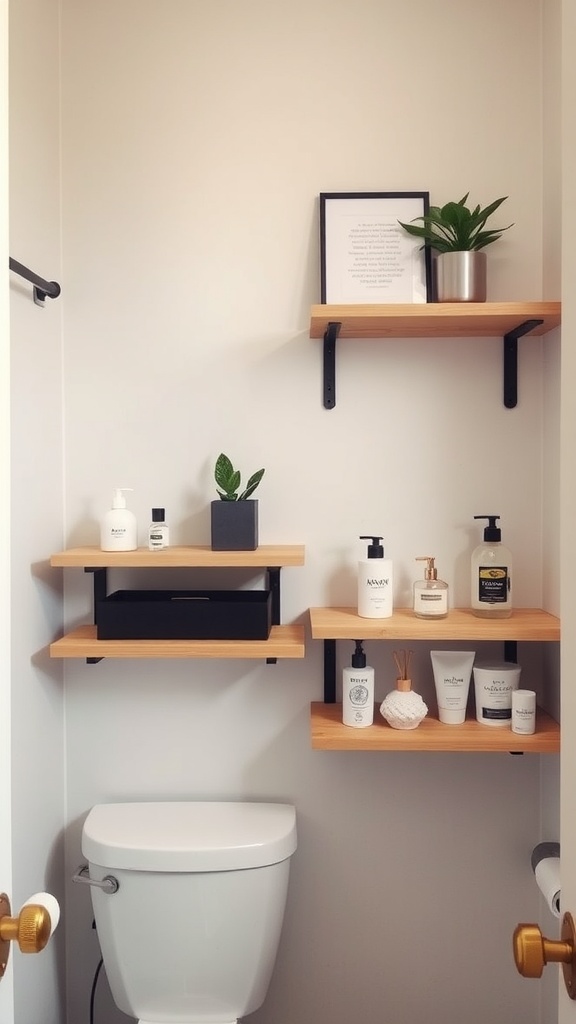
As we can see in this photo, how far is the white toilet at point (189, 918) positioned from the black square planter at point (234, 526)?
521mm

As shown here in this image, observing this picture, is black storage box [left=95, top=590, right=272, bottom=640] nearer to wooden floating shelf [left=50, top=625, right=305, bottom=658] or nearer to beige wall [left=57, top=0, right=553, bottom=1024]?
wooden floating shelf [left=50, top=625, right=305, bottom=658]

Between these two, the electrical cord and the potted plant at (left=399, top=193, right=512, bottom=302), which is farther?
the electrical cord

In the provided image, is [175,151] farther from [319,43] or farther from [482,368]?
[482,368]

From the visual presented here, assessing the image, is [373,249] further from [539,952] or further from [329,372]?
[539,952]

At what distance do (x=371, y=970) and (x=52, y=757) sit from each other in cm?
76

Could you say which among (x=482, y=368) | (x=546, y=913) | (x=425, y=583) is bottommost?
(x=546, y=913)

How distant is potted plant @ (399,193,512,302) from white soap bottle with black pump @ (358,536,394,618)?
18.6 inches

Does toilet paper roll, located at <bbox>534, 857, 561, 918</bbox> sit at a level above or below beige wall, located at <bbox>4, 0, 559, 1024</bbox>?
below

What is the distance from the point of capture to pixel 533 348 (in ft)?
5.18

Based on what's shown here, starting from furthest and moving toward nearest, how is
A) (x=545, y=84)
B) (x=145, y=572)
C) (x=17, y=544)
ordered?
1. (x=145, y=572)
2. (x=545, y=84)
3. (x=17, y=544)

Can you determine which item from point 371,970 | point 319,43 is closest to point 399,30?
point 319,43

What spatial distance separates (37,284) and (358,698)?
35.9 inches

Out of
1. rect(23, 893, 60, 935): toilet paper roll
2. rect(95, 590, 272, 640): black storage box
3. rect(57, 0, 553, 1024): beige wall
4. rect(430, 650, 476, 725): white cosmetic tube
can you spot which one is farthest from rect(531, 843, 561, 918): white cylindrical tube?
rect(23, 893, 60, 935): toilet paper roll

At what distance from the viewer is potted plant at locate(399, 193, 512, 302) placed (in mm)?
1461
